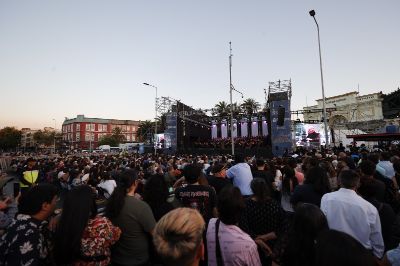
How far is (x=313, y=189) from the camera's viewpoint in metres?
4.09

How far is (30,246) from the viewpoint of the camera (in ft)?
6.84

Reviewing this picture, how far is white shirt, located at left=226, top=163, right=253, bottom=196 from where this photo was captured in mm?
5781

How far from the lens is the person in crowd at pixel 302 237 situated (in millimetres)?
2129

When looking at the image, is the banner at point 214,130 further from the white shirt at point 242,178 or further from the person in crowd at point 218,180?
the person in crowd at point 218,180

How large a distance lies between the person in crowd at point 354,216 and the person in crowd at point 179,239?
7.71 ft

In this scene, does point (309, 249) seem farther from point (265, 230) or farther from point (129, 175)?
point (129, 175)

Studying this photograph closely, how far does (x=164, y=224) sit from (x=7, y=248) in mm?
1488

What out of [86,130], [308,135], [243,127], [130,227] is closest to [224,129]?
[243,127]

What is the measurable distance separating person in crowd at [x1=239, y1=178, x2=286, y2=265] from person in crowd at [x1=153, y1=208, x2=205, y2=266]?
73.2 inches

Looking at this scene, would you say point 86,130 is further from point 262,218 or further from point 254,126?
point 262,218

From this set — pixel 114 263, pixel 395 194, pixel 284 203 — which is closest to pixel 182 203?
pixel 114 263

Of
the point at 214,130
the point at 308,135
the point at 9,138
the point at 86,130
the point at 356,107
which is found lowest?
the point at 308,135

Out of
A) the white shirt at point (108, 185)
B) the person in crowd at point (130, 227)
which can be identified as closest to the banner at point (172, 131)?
the white shirt at point (108, 185)

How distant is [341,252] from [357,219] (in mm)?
2118
